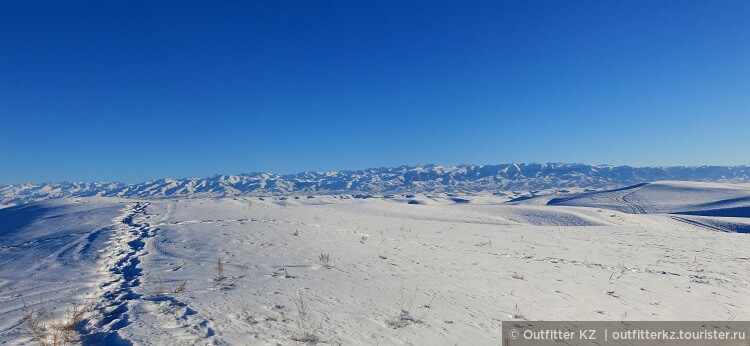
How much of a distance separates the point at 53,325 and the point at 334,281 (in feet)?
15.7

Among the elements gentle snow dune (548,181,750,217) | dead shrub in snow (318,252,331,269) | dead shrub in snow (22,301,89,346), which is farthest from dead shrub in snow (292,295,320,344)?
gentle snow dune (548,181,750,217)

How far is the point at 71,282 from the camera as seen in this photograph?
852cm

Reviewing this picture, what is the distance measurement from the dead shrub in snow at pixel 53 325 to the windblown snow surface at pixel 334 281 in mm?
128

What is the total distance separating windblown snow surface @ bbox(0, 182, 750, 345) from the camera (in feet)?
19.2

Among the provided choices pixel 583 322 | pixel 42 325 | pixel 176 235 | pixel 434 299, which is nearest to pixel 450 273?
pixel 434 299

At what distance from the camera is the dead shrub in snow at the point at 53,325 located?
510 cm

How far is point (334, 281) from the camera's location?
8.74 metres

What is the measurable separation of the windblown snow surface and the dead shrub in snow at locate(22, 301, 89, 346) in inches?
5.0

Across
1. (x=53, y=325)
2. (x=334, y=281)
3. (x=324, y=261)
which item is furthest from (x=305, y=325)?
(x=324, y=261)

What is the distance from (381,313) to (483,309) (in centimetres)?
206

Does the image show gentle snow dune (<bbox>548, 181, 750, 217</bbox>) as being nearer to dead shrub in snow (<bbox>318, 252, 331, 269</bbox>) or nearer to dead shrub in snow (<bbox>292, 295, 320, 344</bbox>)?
dead shrub in snow (<bbox>318, 252, 331, 269</bbox>)

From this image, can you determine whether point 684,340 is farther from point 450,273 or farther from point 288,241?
point 288,241

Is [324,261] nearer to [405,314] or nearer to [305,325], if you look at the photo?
[405,314]

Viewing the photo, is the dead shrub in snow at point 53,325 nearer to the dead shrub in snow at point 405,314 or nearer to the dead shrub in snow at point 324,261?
the dead shrub in snow at point 405,314
